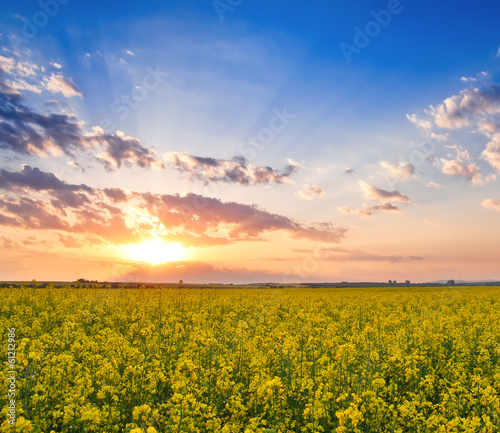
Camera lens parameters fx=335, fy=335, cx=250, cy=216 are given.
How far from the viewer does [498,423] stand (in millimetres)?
6031

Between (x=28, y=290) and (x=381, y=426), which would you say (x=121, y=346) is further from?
(x=28, y=290)

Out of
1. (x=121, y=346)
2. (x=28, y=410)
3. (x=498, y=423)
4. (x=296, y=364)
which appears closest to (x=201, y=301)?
(x=121, y=346)

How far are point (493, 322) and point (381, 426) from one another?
43.2 feet

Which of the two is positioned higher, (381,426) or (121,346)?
(121,346)

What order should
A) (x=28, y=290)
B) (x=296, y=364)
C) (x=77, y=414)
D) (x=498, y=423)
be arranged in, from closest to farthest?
(x=77, y=414), (x=498, y=423), (x=296, y=364), (x=28, y=290)

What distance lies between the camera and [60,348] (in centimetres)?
945

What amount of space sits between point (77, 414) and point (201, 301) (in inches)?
749

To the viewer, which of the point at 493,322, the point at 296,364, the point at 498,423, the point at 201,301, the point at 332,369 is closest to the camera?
the point at 498,423

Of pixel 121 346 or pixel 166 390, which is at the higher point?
pixel 121 346

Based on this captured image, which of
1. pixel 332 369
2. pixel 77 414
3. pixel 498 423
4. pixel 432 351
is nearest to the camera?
pixel 77 414

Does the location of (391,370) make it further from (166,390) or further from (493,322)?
(493,322)

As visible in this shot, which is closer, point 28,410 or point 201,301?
point 28,410

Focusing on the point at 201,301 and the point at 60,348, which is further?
the point at 201,301

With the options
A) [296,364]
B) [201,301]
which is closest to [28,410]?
[296,364]
